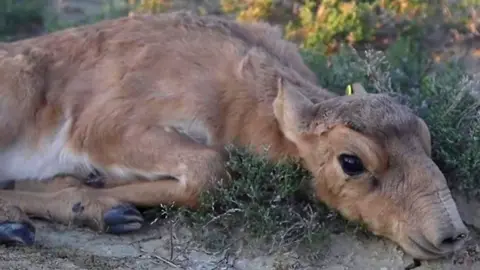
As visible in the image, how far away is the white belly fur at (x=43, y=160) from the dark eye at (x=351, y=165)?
2.04 meters

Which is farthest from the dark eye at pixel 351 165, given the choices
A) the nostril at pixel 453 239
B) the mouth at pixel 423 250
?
the nostril at pixel 453 239

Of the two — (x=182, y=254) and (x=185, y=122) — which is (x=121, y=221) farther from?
(x=185, y=122)

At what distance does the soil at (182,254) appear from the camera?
233 inches

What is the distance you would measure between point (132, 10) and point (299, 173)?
6.17 metres

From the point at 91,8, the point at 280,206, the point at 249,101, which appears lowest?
the point at 91,8

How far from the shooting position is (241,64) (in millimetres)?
6918

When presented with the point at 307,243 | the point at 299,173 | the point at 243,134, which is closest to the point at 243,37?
the point at 243,134

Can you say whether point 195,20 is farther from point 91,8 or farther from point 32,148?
point 91,8

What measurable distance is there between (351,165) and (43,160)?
2.49m

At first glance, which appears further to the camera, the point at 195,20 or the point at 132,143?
the point at 195,20

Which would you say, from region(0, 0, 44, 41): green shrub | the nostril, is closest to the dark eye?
the nostril

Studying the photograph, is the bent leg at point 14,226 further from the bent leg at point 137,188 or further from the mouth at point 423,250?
the mouth at point 423,250

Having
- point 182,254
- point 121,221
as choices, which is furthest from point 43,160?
point 182,254

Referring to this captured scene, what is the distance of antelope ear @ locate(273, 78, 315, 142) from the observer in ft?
20.7
